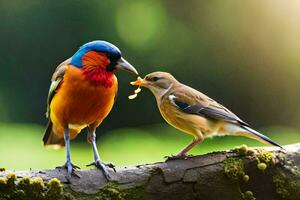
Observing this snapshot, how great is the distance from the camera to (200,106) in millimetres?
3305

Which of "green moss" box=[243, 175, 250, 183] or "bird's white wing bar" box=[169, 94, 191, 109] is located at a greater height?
"bird's white wing bar" box=[169, 94, 191, 109]

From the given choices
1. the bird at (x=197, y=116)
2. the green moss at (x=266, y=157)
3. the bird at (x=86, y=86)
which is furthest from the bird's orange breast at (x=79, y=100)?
the green moss at (x=266, y=157)

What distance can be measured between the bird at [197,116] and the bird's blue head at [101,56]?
138 mm

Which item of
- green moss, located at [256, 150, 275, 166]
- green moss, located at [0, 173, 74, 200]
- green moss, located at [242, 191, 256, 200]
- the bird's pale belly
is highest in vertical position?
the bird's pale belly

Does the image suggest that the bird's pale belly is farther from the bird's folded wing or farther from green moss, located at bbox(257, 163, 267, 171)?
green moss, located at bbox(257, 163, 267, 171)

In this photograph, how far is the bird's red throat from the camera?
314 cm

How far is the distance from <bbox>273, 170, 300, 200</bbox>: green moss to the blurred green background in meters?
4.35

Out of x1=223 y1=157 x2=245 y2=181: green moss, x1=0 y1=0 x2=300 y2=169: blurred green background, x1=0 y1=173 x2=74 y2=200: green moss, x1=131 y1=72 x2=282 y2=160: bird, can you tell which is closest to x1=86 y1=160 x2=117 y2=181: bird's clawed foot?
x1=0 y1=173 x2=74 y2=200: green moss

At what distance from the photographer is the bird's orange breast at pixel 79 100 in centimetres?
310

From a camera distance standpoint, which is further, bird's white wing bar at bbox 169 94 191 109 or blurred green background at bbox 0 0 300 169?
blurred green background at bbox 0 0 300 169

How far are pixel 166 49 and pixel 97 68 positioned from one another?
211 inches

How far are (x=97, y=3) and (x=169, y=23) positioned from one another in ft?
2.91

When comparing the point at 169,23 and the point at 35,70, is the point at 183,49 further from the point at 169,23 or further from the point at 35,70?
the point at 35,70

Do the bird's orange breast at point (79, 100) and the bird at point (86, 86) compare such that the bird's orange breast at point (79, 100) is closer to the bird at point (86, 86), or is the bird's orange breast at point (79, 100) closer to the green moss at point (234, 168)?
the bird at point (86, 86)
